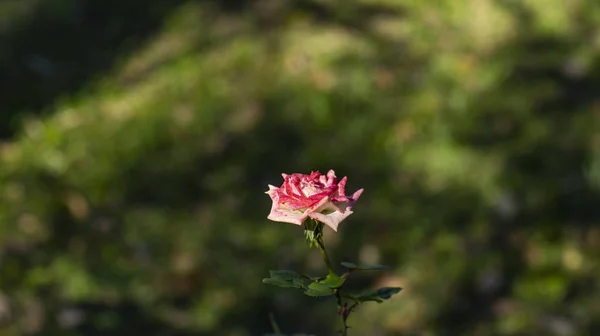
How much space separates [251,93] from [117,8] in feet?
4.30

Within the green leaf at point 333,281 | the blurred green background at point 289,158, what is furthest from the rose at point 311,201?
the blurred green background at point 289,158

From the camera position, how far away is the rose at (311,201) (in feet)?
4.42

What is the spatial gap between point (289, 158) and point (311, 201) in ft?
9.71

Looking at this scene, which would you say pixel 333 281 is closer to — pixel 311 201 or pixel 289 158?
pixel 311 201

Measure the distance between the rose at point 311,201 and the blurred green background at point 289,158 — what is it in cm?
207

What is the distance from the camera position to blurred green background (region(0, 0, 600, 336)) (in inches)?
140

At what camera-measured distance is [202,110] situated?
4.54 meters

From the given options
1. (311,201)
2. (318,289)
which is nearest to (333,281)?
(318,289)

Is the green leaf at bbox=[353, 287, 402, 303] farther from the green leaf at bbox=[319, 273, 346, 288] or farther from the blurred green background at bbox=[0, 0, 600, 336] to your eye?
the blurred green background at bbox=[0, 0, 600, 336]

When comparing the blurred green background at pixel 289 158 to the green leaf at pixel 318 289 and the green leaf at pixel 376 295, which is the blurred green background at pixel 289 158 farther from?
the green leaf at pixel 318 289

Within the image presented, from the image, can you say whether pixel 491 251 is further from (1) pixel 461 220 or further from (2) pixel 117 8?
(2) pixel 117 8

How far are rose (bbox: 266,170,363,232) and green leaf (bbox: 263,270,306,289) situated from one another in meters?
0.13

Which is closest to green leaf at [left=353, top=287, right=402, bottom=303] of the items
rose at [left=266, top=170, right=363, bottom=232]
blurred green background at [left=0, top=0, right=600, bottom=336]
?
rose at [left=266, top=170, right=363, bottom=232]

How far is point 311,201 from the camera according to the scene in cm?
135
